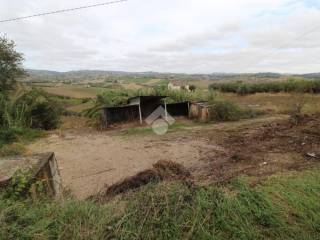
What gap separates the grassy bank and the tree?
1316 centimetres

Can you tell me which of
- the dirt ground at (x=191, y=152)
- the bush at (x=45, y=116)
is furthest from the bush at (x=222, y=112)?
the bush at (x=45, y=116)

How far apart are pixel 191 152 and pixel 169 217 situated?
18.1ft

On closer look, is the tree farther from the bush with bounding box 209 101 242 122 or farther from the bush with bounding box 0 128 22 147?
the bush with bounding box 209 101 242 122

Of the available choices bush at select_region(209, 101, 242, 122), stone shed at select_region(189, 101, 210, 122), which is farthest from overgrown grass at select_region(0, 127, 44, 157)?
bush at select_region(209, 101, 242, 122)

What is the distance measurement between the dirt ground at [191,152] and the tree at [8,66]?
4831mm

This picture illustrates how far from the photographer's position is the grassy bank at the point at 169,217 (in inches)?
90.1

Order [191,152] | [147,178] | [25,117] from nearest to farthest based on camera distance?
[147,178] → [191,152] → [25,117]

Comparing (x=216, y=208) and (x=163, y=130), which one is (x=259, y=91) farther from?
(x=216, y=208)

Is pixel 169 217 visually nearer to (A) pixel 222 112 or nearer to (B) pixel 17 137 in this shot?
(B) pixel 17 137

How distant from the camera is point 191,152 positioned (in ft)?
26.0

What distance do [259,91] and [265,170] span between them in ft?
91.0

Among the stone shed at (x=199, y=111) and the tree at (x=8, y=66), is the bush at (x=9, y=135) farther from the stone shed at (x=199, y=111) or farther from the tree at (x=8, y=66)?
the stone shed at (x=199, y=111)

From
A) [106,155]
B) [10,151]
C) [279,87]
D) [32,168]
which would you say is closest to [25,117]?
[10,151]

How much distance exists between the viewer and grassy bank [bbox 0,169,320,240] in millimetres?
2289
